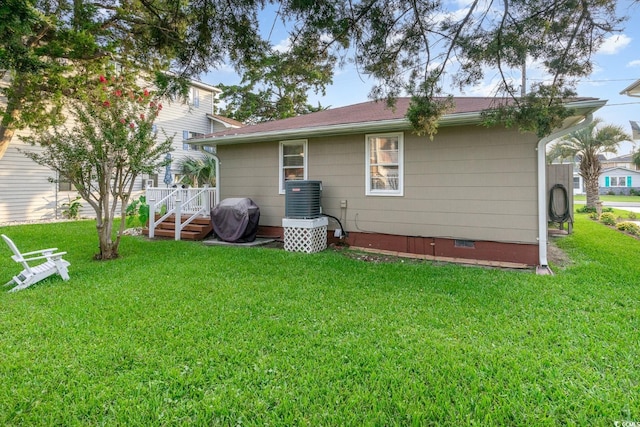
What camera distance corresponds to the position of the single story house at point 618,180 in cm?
3341

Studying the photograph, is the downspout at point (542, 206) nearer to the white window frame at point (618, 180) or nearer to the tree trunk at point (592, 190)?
the tree trunk at point (592, 190)

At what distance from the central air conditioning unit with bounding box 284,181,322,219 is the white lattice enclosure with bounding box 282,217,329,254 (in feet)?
0.45

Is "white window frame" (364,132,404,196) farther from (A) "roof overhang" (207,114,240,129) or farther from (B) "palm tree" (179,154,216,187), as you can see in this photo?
(A) "roof overhang" (207,114,240,129)

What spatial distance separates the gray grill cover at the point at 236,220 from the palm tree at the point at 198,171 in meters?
7.83

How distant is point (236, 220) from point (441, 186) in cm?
459

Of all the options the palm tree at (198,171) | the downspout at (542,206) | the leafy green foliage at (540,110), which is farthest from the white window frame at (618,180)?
the leafy green foliage at (540,110)

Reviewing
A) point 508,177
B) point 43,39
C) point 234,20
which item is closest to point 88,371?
point 234,20

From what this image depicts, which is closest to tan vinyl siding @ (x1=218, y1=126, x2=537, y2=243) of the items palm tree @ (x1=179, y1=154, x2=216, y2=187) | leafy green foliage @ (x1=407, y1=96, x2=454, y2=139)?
leafy green foliage @ (x1=407, y1=96, x2=454, y2=139)

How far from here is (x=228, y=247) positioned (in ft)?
24.4

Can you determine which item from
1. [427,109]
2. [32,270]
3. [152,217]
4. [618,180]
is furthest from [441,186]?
[618,180]

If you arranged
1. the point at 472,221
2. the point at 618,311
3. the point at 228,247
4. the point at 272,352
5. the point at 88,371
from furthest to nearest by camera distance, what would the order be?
1. the point at 228,247
2. the point at 472,221
3. the point at 618,311
4. the point at 272,352
5. the point at 88,371

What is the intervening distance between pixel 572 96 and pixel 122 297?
238 inches

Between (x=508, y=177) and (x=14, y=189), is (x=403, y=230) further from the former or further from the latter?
(x=14, y=189)

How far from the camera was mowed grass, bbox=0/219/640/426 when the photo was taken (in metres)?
2.11
